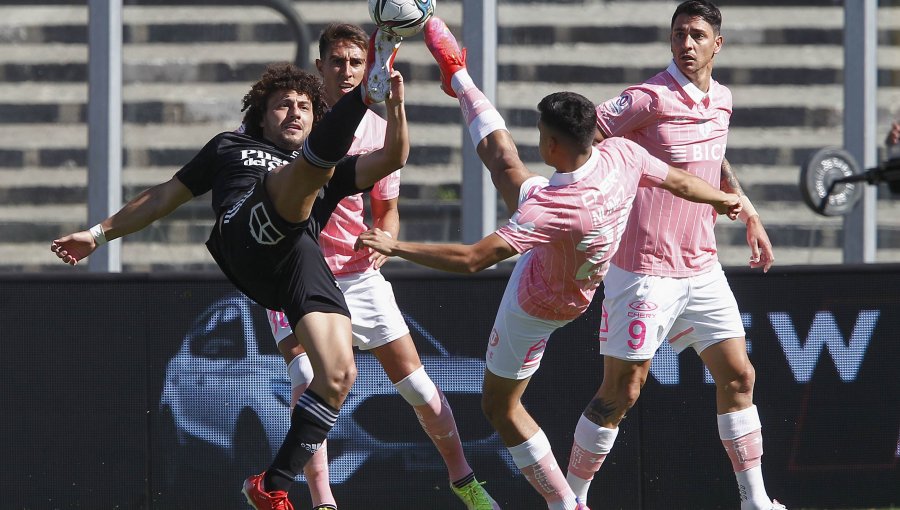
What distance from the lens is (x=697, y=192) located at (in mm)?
4680

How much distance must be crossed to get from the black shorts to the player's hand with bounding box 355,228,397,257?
18.1 inches

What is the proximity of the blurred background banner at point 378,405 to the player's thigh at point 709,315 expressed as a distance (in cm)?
77

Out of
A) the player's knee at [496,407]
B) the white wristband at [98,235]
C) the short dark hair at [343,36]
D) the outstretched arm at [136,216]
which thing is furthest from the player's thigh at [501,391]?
the white wristband at [98,235]

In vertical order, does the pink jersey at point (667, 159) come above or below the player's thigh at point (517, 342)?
above

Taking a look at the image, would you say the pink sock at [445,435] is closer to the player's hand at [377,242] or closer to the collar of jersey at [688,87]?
the player's hand at [377,242]

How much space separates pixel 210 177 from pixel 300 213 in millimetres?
724

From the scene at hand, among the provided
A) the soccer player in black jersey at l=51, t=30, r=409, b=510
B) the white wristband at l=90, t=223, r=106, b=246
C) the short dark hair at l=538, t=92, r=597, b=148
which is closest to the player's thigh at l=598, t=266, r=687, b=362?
the short dark hair at l=538, t=92, r=597, b=148

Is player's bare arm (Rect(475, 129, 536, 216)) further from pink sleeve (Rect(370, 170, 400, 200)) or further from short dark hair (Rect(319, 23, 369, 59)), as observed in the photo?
short dark hair (Rect(319, 23, 369, 59))

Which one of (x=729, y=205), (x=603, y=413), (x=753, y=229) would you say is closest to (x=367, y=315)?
(x=603, y=413)

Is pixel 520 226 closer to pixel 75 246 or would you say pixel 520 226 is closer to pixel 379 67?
pixel 379 67

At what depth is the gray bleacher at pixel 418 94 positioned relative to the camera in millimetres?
7941

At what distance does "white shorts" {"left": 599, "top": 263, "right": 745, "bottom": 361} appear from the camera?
488 centimetres

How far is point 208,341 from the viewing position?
5.74 meters

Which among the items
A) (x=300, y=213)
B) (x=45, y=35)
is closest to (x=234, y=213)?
(x=300, y=213)
